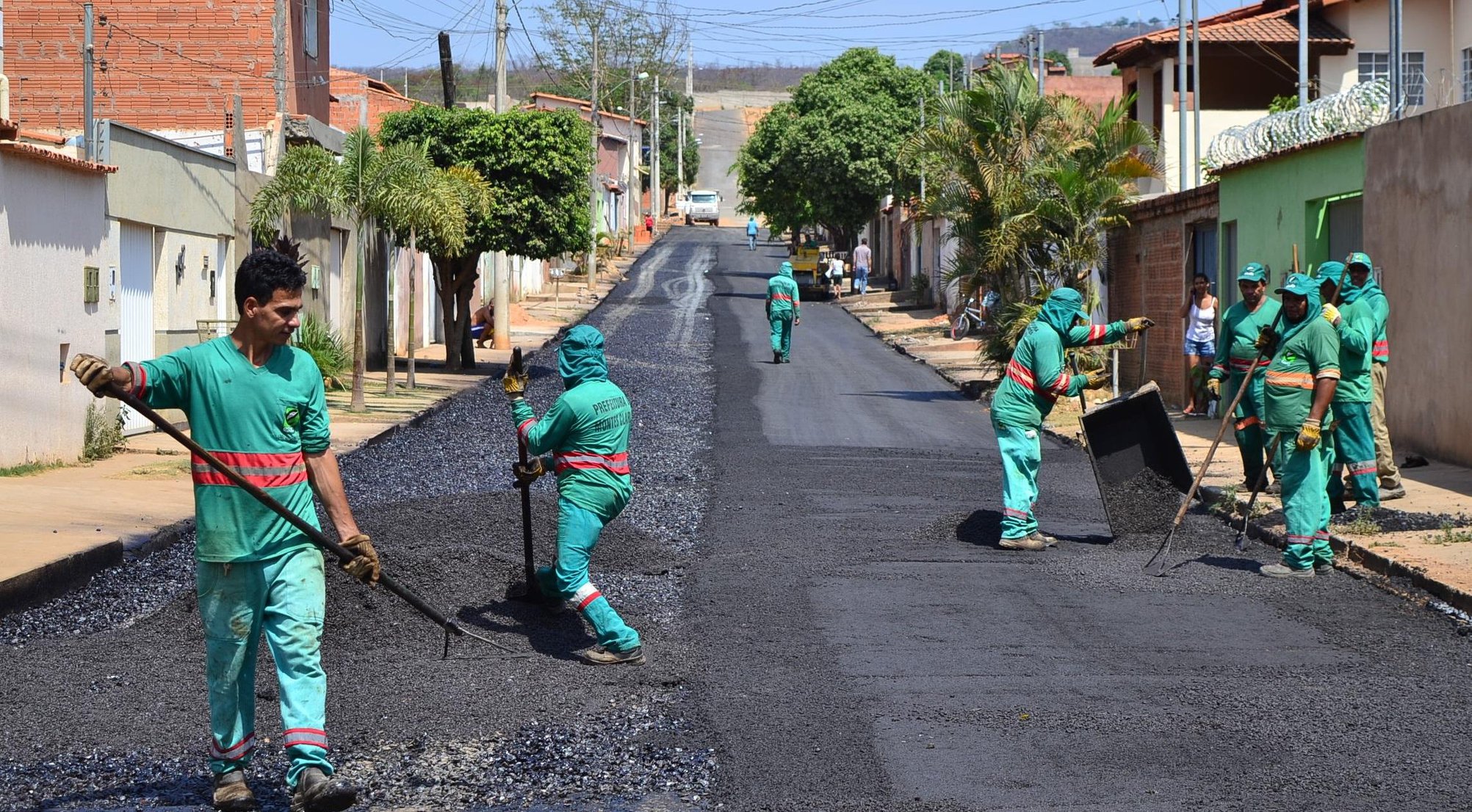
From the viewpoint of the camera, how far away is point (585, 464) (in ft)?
24.7

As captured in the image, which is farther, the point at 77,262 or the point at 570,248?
the point at 570,248

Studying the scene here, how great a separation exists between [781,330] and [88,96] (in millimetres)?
14957

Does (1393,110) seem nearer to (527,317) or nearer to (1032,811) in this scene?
(1032,811)

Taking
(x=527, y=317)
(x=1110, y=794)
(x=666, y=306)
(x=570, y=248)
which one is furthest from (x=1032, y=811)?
(x=666, y=306)

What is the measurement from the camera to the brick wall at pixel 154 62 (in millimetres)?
29094

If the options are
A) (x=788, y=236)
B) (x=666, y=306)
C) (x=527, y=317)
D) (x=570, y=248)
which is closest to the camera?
(x=570, y=248)

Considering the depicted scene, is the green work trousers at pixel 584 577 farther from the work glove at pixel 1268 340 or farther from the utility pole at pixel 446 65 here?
the utility pole at pixel 446 65

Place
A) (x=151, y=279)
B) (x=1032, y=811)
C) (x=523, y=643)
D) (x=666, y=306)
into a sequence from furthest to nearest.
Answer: (x=666, y=306) → (x=151, y=279) → (x=523, y=643) → (x=1032, y=811)

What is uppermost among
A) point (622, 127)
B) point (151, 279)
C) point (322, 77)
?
point (622, 127)

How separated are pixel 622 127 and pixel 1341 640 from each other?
266 ft

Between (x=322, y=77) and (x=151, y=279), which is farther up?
(x=322, y=77)

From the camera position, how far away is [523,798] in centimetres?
552

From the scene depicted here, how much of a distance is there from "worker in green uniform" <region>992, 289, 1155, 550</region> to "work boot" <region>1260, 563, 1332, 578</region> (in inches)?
60.4

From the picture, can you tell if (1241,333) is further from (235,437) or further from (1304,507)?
(235,437)
